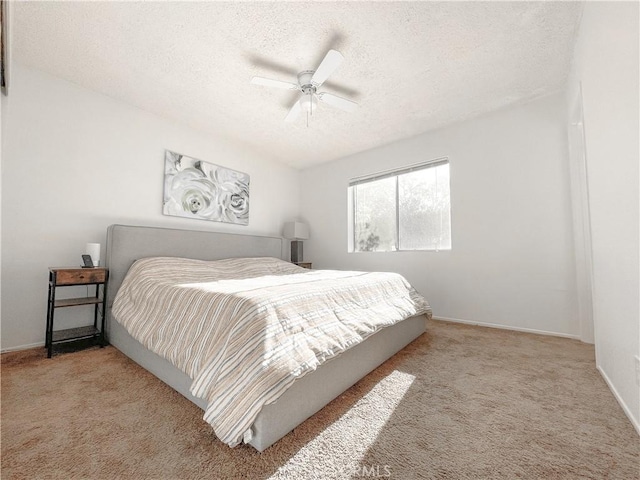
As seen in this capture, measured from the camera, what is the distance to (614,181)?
1.42 metres

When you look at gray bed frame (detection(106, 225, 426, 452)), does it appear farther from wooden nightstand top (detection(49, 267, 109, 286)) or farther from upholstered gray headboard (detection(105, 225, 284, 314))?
wooden nightstand top (detection(49, 267, 109, 286))

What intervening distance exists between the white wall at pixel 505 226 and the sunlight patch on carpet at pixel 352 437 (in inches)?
79.5

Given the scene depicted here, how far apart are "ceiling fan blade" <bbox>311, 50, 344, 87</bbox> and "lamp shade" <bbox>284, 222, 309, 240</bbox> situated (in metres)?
2.48

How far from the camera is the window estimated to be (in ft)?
11.5

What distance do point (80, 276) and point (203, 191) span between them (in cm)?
165

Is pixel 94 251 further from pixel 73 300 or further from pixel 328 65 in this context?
pixel 328 65

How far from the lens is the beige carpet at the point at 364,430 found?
3.35ft

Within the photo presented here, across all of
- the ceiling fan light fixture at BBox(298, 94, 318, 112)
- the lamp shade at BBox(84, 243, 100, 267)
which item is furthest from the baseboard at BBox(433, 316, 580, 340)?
the lamp shade at BBox(84, 243, 100, 267)

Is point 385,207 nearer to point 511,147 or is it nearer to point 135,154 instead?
point 511,147

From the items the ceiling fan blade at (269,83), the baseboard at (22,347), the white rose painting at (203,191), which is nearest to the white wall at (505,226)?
the ceiling fan blade at (269,83)

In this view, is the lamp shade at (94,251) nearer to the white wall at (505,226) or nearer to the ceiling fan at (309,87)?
the ceiling fan at (309,87)

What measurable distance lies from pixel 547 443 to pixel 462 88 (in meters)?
2.90

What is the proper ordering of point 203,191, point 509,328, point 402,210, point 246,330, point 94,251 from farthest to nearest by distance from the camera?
point 402,210 < point 203,191 < point 509,328 < point 94,251 < point 246,330

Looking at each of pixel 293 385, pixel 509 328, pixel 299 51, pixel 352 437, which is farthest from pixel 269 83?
pixel 509 328
